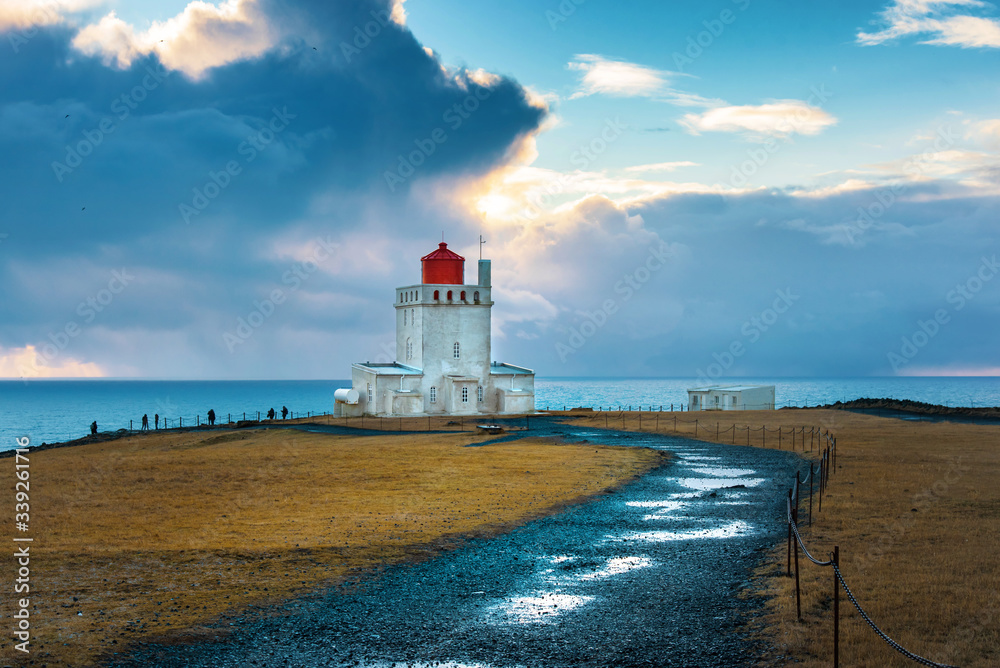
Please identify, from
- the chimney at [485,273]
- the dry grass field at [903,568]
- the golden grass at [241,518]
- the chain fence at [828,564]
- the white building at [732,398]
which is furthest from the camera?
the white building at [732,398]

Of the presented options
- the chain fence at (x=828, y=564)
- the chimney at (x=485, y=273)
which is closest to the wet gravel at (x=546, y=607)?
the chain fence at (x=828, y=564)

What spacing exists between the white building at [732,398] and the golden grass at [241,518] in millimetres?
38356

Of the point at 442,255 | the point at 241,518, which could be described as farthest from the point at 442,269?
the point at 241,518

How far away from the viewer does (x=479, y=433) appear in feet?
153

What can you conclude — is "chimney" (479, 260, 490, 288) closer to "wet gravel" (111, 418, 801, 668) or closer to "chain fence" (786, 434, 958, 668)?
"chain fence" (786, 434, 958, 668)

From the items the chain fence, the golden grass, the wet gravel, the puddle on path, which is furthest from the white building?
the puddle on path

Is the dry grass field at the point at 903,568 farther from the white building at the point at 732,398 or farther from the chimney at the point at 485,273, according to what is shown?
the white building at the point at 732,398

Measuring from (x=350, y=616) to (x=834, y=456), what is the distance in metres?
25.3

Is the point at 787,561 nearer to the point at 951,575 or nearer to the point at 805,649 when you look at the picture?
the point at 951,575

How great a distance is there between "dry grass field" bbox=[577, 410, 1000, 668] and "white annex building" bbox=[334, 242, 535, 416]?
113ft

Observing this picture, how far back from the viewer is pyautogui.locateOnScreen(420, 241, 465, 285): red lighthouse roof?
62750 millimetres

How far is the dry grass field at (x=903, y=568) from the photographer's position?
1026 centimetres

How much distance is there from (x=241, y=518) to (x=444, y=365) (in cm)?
4145

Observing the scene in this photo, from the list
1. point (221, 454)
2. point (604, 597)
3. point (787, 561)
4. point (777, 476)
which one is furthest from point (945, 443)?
point (221, 454)
